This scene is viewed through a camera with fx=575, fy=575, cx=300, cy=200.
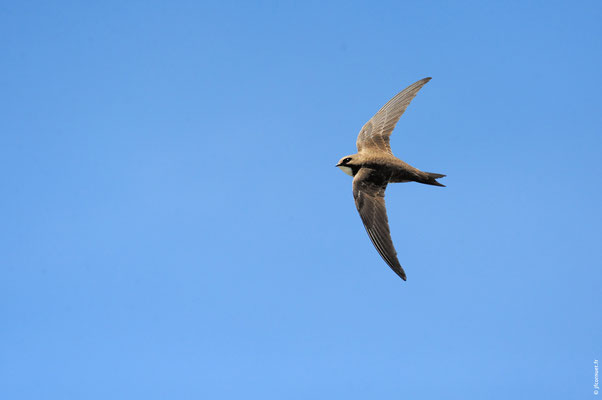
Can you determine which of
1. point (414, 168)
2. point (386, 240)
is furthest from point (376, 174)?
point (386, 240)

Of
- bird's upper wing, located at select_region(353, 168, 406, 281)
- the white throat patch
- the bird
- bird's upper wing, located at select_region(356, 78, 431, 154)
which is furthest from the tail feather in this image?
the white throat patch

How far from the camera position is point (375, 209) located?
1538cm

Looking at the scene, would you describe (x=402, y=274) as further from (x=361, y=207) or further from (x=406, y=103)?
(x=406, y=103)

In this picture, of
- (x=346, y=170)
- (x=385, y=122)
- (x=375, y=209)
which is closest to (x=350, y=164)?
(x=346, y=170)

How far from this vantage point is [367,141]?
17.5 metres

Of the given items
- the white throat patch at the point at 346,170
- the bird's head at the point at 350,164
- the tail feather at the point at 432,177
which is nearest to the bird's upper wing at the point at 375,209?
the bird's head at the point at 350,164

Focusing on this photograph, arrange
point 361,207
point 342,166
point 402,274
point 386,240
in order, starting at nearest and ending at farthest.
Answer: point 402,274 → point 386,240 → point 361,207 → point 342,166

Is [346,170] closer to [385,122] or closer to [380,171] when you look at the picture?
[380,171]

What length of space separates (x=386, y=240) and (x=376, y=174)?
2.29m

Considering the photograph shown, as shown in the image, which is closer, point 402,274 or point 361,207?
point 402,274

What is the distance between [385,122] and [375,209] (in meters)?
3.47

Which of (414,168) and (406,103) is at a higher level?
(406,103)

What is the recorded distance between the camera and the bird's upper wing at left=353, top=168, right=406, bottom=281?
1413cm

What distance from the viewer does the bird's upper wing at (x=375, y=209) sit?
14.1 m
